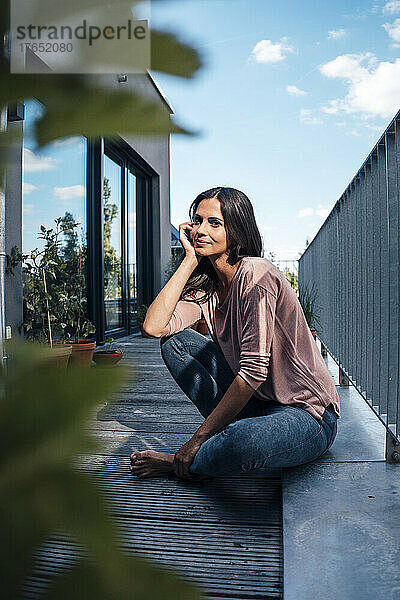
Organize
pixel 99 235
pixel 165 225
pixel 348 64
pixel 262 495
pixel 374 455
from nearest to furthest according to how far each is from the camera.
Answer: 1. pixel 348 64
2. pixel 262 495
3. pixel 374 455
4. pixel 99 235
5. pixel 165 225

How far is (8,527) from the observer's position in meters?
0.22

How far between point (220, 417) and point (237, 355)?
1.03ft

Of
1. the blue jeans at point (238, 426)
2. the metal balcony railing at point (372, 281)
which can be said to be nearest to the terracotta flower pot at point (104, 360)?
the blue jeans at point (238, 426)

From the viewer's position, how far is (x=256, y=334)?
1.72 metres

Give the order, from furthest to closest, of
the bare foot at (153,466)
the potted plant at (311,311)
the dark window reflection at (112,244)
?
1. the dark window reflection at (112,244)
2. the potted plant at (311,311)
3. the bare foot at (153,466)

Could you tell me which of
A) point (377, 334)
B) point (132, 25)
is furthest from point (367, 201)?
point (132, 25)

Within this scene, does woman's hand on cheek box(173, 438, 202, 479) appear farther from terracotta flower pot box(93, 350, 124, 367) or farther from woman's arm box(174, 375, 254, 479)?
terracotta flower pot box(93, 350, 124, 367)

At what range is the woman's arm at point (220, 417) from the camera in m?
1.68

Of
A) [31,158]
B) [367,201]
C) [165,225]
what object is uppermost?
[165,225]

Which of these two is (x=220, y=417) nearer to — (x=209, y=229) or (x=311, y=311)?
(x=209, y=229)

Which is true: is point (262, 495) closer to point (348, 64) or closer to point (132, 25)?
point (348, 64)

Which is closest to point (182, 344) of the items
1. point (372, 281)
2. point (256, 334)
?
point (256, 334)

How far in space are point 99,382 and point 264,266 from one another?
5.37 ft

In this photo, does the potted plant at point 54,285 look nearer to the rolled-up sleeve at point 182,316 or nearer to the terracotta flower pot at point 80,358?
the rolled-up sleeve at point 182,316
